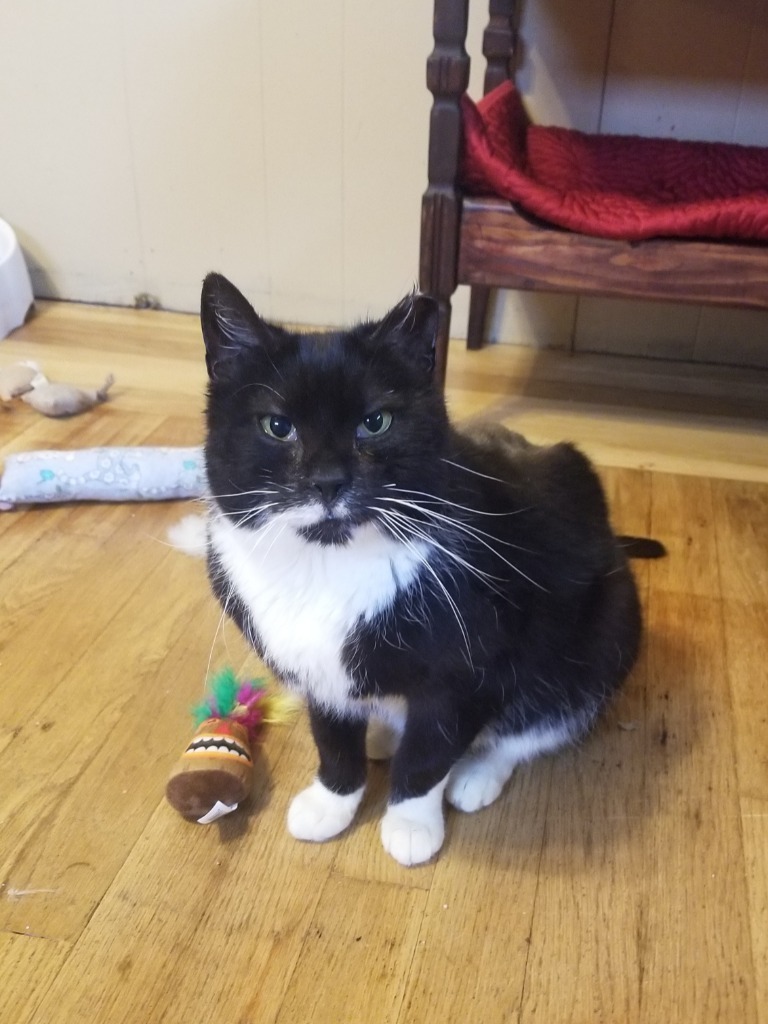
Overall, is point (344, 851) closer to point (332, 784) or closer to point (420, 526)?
point (332, 784)

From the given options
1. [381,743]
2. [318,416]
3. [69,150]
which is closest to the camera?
[318,416]

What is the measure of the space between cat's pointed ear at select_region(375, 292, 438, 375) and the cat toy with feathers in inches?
18.9

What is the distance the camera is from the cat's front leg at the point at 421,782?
0.92m

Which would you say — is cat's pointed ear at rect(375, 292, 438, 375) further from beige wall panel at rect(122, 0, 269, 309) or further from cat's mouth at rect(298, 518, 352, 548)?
beige wall panel at rect(122, 0, 269, 309)

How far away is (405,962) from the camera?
2.87 ft

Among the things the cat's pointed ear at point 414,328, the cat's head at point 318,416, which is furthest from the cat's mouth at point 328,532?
the cat's pointed ear at point 414,328

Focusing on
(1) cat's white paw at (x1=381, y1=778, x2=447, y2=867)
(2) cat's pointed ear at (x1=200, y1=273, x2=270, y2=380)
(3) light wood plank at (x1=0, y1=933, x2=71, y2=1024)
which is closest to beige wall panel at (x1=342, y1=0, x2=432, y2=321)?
(2) cat's pointed ear at (x1=200, y1=273, x2=270, y2=380)

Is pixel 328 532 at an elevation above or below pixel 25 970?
above

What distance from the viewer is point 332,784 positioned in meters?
1.00

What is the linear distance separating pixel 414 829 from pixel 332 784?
102 mm

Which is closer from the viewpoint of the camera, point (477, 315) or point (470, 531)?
point (470, 531)

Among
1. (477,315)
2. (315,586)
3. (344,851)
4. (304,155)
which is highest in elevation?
(304,155)

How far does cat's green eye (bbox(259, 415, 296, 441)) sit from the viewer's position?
812 millimetres

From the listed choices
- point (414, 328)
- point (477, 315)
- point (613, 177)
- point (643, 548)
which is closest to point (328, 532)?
point (414, 328)
